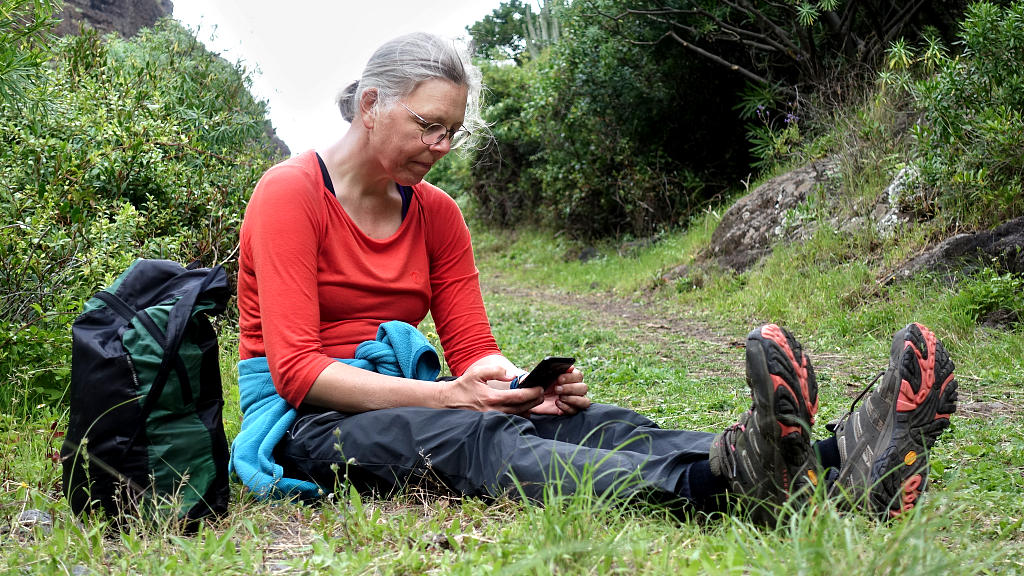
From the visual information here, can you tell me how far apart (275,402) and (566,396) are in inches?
36.9

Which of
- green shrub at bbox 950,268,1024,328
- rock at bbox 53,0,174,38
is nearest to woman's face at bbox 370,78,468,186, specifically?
green shrub at bbox 950,268,1024,328

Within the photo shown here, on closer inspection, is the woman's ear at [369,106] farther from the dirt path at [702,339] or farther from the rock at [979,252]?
the rock at [979,252]

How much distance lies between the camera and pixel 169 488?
7.30ft

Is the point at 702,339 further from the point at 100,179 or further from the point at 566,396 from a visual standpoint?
the point at 100,179

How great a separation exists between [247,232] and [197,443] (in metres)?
0.72

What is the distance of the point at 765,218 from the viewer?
8.54 m

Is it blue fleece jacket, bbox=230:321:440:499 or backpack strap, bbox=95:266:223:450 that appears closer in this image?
backpack strap, bbox=95:266:223:450

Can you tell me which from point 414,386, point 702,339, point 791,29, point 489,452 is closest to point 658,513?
point 489,452

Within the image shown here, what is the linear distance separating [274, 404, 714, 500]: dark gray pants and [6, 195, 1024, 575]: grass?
6cm

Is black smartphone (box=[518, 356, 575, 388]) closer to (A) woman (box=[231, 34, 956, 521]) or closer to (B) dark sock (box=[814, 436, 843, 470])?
(A) woman (box=[231, 34, 956, 521])

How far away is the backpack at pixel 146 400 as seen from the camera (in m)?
2.12

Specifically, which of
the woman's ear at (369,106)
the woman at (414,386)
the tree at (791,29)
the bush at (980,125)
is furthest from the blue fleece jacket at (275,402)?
the tree at (791,29)

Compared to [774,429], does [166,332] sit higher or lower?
higher

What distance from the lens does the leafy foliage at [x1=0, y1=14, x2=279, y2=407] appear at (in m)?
3.64
